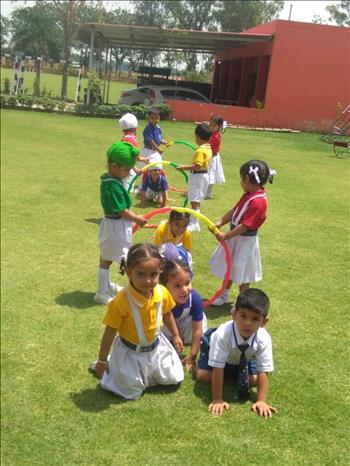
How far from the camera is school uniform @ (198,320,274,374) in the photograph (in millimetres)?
3039

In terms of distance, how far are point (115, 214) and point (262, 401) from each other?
6.30ft

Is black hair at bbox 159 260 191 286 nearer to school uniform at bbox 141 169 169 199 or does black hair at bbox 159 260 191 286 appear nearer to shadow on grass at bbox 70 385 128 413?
shadow on grass at bbox 70 385 128 413

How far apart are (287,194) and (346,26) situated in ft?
5.96

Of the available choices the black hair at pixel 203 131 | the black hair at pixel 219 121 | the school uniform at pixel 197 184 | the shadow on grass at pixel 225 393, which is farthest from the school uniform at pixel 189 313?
the black hair at pixel 219 121

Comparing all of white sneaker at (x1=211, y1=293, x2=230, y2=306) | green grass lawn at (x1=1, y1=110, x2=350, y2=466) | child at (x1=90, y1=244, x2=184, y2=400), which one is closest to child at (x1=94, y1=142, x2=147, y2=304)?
green grass lawn at (x1=1, y1=110, x2=350, y2=466)

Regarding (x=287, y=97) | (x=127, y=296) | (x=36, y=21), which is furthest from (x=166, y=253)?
(x=287, y=97)

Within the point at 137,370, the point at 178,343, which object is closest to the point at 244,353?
the point at 178,343

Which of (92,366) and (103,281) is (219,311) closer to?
(103,281)

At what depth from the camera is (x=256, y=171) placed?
279 centimetres

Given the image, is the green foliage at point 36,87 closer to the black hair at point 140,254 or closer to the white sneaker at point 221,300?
the black hair at point 140,254

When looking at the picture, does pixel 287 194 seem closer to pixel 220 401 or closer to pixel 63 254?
pixel 220 401

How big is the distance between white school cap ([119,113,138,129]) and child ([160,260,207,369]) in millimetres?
902

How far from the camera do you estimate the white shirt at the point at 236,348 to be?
3039 millimetres

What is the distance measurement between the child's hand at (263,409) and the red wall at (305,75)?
1640 millimetres
